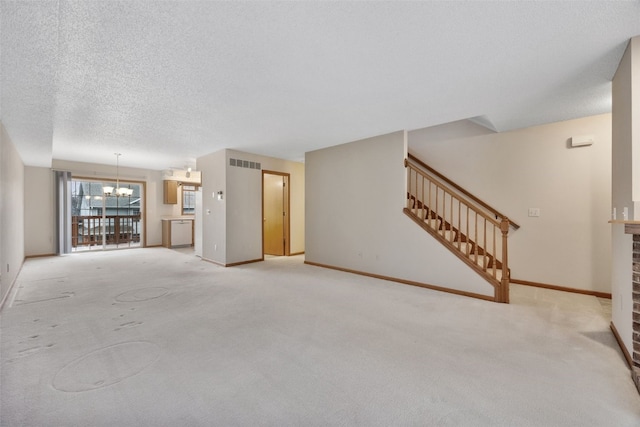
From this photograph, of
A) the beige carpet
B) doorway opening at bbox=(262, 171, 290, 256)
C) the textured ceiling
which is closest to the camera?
the beige carpet

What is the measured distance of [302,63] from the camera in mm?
2590

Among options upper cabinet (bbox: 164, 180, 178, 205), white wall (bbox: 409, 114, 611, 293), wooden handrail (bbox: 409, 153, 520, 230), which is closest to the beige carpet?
white wall (bbox: 409, 114, 611, 293)

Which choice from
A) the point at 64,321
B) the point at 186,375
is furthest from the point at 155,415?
the point at 64,321

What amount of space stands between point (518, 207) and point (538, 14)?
11.6 ft

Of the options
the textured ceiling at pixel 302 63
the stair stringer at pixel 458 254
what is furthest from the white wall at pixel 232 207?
the stair stringer at pixel 458 254

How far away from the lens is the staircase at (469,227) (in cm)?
374

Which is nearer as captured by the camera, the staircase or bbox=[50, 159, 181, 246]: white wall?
the staircase

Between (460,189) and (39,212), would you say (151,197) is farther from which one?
(460,189)

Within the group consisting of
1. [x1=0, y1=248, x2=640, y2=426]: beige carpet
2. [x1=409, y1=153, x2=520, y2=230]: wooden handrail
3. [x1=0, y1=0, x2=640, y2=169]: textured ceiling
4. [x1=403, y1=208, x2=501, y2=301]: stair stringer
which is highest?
[x1=0, y1=0, x2=640, y2=169]: textured ceiling

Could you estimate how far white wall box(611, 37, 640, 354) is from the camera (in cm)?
223

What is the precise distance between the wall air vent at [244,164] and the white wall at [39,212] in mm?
5375

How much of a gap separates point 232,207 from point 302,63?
4.20 metres

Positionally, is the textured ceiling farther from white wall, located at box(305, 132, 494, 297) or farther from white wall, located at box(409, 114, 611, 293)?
white wall, located at box(305, 132, 494, 297)

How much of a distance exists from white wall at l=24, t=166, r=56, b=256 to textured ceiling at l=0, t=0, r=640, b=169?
3.72m
